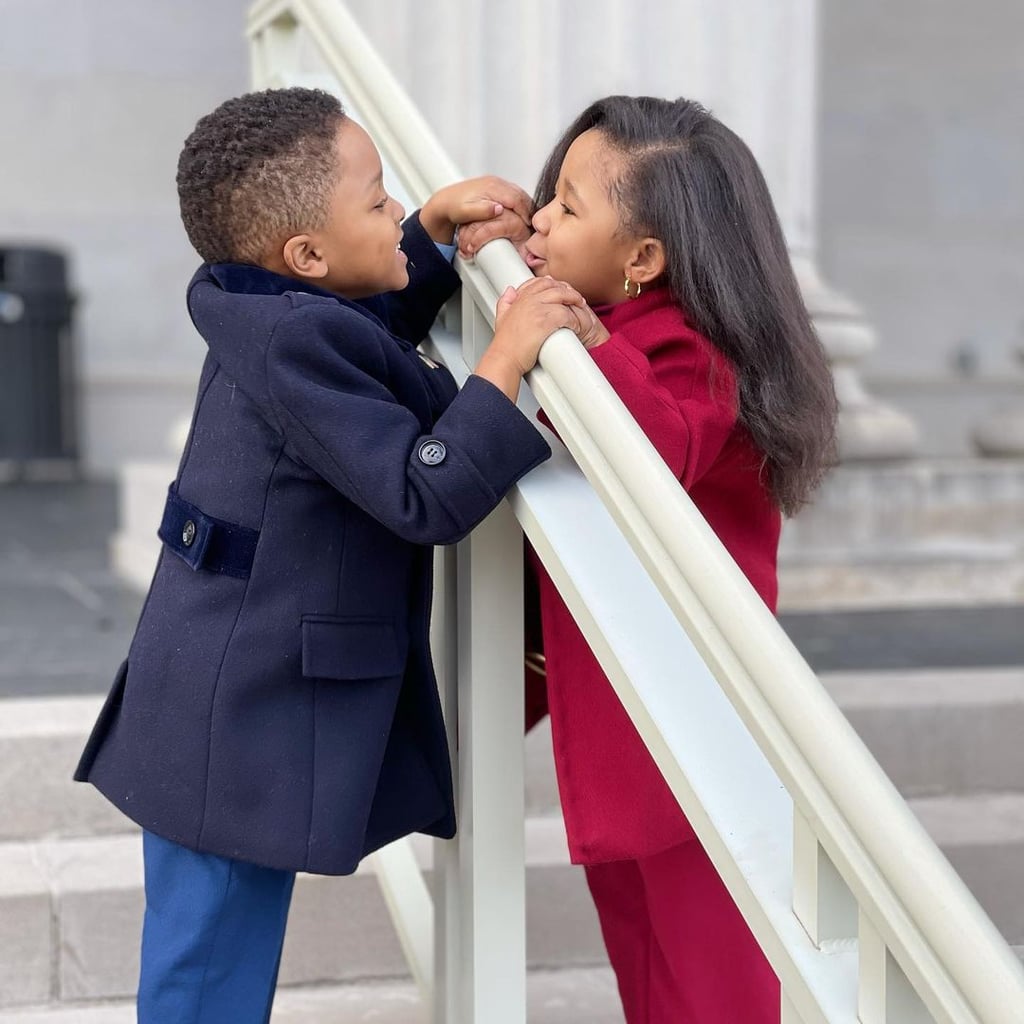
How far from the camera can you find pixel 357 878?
2.39 m

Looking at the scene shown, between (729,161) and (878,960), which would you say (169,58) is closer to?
(729,161)

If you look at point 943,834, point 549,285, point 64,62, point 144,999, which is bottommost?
point 943,834

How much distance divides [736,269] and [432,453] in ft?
1.42

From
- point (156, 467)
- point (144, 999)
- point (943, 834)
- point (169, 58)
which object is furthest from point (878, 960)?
point (169, 58)

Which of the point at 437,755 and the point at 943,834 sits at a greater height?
the point at 437,755

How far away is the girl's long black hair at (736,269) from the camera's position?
1615mm

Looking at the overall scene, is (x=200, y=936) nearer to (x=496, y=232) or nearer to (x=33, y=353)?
(x=496, y=232)

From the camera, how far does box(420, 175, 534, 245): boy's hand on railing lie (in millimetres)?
1733

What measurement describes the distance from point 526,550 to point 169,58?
7.06 meters

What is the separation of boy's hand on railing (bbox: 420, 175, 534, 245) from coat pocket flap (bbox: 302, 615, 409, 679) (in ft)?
1.60

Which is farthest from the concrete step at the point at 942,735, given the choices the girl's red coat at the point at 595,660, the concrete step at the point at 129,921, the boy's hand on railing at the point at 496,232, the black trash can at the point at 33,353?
the black trash can at the point at 33,353

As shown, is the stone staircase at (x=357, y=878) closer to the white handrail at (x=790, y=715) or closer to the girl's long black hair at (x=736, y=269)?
the girl's long black hair at (x=736, y=269)

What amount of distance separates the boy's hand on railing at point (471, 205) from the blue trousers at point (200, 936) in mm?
758

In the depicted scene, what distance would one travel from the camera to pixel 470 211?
1731 millimetres
